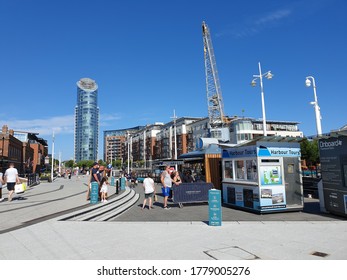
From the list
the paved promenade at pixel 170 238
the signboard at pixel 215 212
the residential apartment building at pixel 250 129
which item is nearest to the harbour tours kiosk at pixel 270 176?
the paved promenade at pixel 170 238

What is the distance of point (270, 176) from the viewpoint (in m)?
10.4

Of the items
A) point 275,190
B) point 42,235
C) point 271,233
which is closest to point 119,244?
point 42,235

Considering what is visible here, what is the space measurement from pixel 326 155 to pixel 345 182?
4.29ft

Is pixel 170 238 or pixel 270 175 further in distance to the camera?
pixel 270 175

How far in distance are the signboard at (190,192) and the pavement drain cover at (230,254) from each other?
20.9ft

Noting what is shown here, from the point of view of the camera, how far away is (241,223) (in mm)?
8242

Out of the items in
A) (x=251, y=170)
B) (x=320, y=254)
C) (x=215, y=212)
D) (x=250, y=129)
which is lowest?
(x=320, y=254)

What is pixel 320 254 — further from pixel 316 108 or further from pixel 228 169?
pixel 316 108

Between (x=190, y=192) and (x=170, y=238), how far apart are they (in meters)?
5.85

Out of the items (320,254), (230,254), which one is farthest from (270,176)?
(230,254)

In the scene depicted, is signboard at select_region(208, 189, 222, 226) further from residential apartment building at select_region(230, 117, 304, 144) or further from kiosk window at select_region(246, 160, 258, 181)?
residential apartment building at select_region(230, 117, 304, 144)

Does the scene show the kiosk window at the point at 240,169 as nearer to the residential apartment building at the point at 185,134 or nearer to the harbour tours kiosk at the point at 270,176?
the harbour tours kiosk at the point at 270,176

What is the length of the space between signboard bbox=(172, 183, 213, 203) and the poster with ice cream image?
3186 mm
